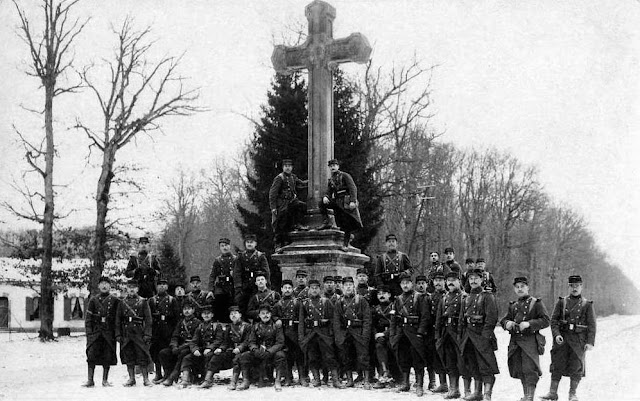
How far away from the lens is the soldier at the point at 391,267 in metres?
11.4

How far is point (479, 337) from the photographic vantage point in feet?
29.9

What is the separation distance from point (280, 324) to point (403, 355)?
185cm

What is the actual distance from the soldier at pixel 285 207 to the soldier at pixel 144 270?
2514 mm

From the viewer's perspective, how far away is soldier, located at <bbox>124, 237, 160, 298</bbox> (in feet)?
42.2

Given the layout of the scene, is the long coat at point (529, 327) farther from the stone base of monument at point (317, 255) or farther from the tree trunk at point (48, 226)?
the tree trunk at point (48, 226)

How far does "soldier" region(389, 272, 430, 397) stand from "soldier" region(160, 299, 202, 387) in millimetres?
3060

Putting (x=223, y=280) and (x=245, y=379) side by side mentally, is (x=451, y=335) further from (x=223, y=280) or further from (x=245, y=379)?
(x=223, y=280)

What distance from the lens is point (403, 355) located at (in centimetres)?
1007

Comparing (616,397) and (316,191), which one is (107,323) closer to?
(316,191)

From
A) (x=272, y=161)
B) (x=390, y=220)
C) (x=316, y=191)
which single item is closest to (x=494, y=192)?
(x=390, y=220)

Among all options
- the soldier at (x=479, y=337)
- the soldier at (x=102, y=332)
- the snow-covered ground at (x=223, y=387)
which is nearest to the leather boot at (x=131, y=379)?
the snow-covered ground at (x=223, y=387)

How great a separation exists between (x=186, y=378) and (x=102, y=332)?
4.94 ft

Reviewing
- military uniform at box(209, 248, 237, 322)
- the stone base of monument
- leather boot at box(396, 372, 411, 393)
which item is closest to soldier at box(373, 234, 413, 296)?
the stone base of monument

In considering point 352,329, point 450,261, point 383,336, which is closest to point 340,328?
point 352,329
